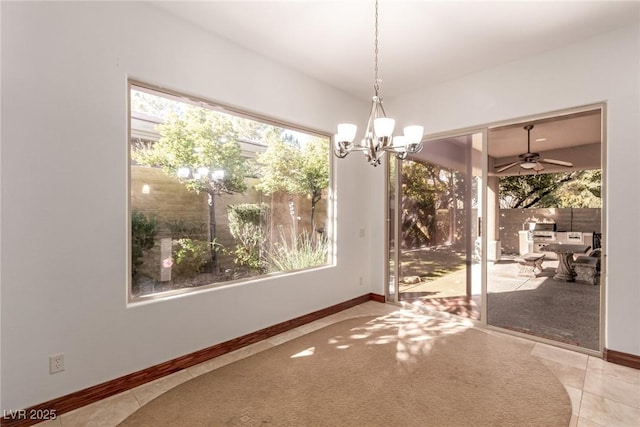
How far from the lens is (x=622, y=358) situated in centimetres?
268

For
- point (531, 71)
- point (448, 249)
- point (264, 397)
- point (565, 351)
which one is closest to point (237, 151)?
point (264, 397)

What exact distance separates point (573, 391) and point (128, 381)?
11.0 feet

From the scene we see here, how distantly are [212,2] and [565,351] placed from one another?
4434 mm

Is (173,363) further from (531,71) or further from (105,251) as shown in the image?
(531,71)

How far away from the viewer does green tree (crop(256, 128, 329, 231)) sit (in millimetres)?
3454

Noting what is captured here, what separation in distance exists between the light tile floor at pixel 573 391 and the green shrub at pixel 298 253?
83cm

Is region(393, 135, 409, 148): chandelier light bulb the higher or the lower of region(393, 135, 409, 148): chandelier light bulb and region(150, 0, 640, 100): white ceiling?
the lower

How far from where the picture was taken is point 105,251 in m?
2.22

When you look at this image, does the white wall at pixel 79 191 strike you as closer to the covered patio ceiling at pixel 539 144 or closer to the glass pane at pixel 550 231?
the covered patio ceiling at pixel 539 144

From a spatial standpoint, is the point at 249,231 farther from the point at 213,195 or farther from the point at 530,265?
the point at 530,265

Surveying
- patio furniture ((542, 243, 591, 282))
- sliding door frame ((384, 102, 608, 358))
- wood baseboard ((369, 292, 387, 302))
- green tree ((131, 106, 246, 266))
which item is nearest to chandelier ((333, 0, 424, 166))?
green tree ((131, 106, 246, 266))

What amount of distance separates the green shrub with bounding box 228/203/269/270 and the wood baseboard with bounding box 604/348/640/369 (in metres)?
3.35

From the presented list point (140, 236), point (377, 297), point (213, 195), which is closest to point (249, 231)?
point (213, 195)

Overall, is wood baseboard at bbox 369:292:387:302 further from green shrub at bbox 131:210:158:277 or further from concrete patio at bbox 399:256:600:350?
green shrub at bbox 131:210:158:277
